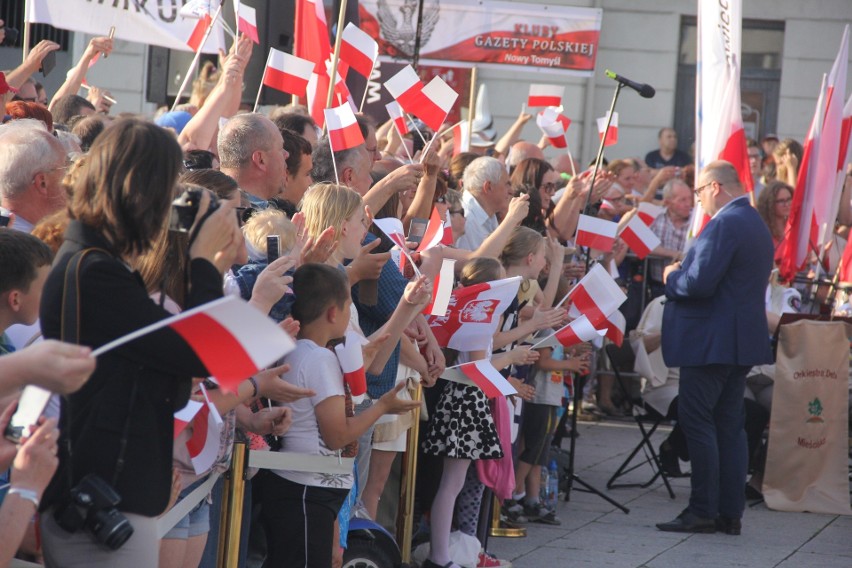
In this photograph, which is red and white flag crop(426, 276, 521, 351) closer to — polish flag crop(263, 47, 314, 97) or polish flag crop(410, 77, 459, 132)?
polish flag crop(410, 77, 459, 132)

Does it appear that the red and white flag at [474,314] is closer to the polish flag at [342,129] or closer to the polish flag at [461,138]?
the polish flag at [342,129]

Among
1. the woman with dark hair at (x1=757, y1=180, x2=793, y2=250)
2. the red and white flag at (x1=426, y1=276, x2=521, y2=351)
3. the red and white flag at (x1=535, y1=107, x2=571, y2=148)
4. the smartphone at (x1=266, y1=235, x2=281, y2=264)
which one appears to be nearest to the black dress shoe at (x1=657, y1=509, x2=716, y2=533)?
the red and white flag at (x1=426, y1=276, x2=521, y2=351)

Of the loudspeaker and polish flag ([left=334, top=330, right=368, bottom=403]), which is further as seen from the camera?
the loudspeaker

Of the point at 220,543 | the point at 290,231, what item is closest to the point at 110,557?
the point at 220,543

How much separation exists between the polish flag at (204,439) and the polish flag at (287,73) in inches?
156

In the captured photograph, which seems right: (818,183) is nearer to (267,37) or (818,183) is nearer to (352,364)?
(267,37)

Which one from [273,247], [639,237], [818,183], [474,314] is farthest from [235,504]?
[818,183]

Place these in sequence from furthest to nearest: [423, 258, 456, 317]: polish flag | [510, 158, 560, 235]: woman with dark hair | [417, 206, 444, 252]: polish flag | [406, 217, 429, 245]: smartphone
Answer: [510, 158, 560, 235]: woman with dark hair, [406, 217, 429, 245]: smartphone, [417, 206, 444, 252]: polish flag, [423, 258, 456, 317]: polish flag

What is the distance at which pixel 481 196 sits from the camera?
292 inches

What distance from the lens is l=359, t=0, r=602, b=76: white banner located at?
12.4 metres

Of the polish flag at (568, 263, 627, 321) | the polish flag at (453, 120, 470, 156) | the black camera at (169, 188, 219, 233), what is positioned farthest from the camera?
the polish flag at (453, 120, 470, 156)

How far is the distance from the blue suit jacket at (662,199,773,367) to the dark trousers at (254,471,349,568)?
364cm

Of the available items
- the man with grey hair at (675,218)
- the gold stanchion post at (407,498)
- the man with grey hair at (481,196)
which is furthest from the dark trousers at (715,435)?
the man with grey hair at (675,218)

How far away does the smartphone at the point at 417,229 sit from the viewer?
19.3 ft
